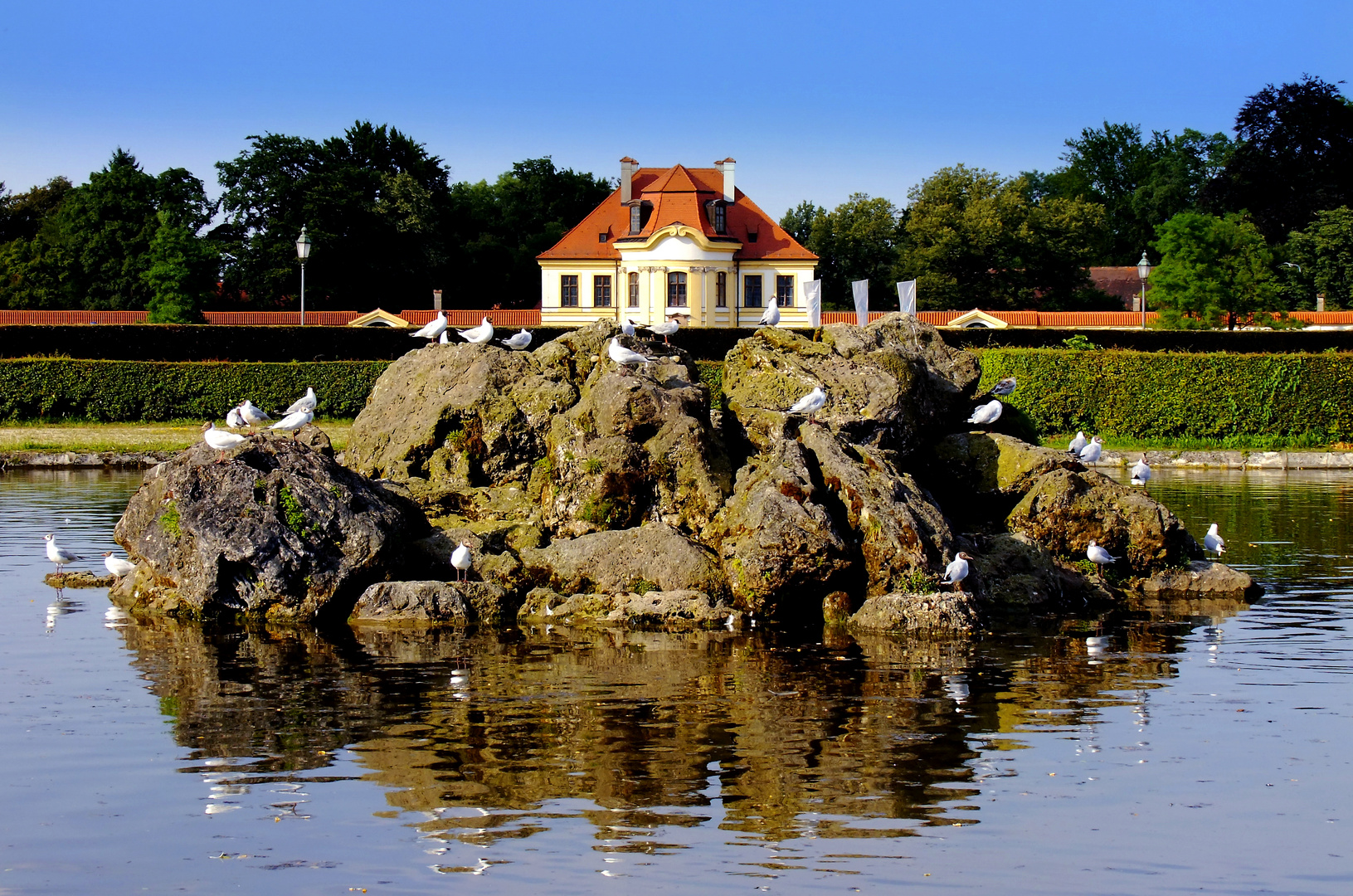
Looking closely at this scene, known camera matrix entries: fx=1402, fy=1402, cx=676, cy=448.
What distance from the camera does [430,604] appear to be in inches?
691

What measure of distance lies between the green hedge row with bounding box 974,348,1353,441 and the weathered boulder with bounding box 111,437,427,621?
30.3 metres

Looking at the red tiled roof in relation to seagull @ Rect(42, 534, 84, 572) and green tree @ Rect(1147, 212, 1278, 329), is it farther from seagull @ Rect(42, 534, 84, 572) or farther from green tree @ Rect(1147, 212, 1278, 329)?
seagull @ Rect(42, 534, 84, 572)

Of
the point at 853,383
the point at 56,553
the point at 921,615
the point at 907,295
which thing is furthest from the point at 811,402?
the point at 907,295

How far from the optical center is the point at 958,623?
56.0 feet

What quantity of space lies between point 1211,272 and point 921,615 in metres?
67.8

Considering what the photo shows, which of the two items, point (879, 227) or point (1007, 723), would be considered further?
point (879, 227)

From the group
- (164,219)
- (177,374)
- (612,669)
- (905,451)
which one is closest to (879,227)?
(164,219)

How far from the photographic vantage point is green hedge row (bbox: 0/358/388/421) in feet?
147

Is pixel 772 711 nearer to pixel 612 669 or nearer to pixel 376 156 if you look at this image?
pixel 612 669

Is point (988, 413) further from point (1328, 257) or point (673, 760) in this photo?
point (1328, 257)

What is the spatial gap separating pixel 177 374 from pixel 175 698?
3508cm

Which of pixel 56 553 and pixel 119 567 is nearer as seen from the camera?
pixel 119 567

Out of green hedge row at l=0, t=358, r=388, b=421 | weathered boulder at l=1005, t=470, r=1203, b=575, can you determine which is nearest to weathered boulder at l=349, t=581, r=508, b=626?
weathered boulder at l=1005, t=470, r=1203, b=575

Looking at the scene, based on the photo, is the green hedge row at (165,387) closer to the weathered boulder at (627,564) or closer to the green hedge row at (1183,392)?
the green hedge row at (1183,392)
